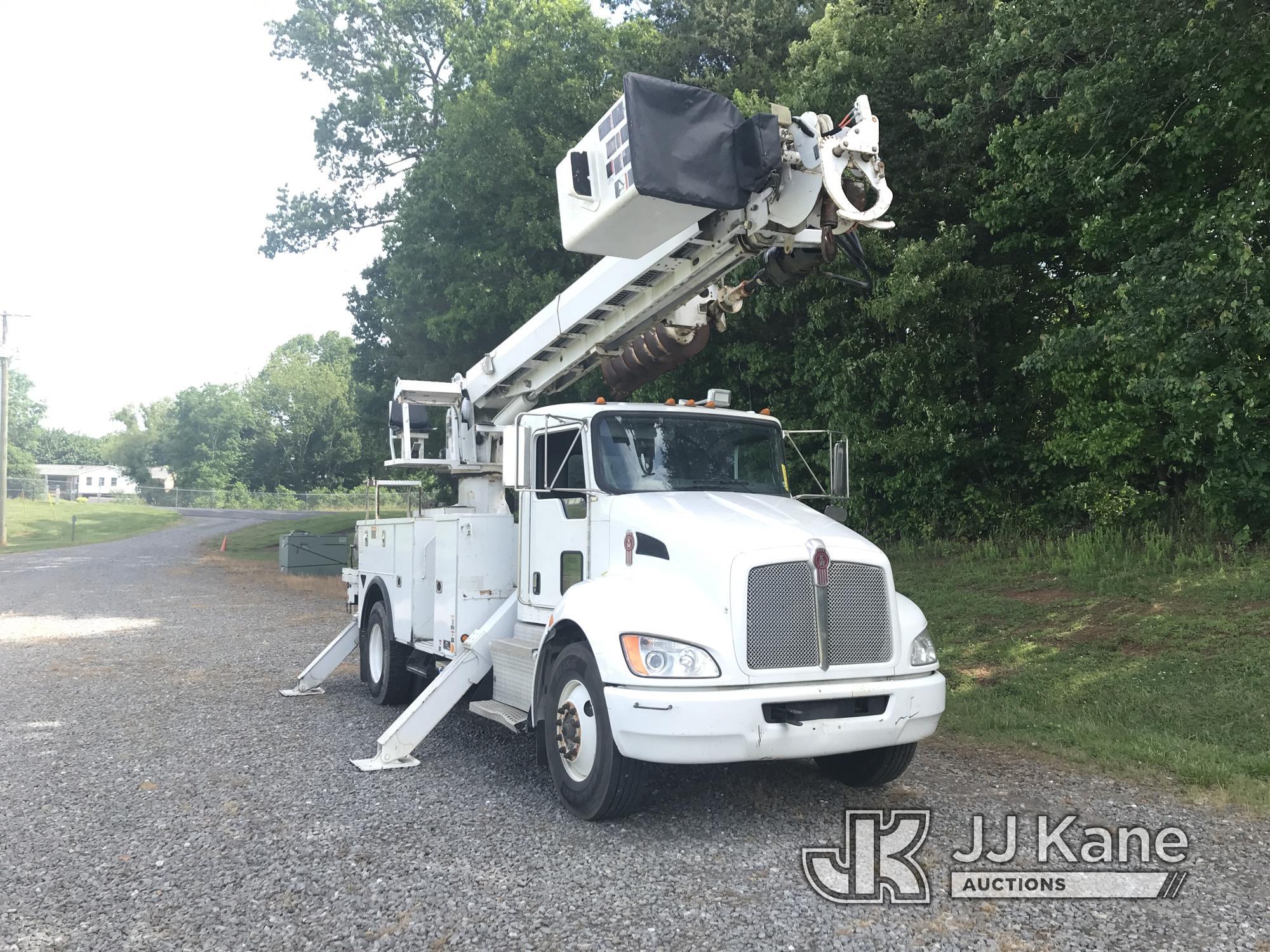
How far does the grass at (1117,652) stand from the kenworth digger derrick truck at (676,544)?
2.41 metres

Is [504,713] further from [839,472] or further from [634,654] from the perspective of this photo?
[839,472]

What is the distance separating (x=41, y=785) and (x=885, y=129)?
14.8m

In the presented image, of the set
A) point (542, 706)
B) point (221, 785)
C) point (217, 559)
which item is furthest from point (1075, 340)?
point (217, 559)

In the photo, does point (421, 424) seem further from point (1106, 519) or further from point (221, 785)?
point (1106, 519)

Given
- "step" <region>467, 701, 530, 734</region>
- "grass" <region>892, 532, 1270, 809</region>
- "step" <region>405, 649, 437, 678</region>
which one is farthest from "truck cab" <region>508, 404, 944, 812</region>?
"grass" <region>892, 532, 1270, 809</region>

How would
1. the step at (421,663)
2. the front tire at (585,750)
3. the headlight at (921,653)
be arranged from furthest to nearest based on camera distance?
the step at (421,663) < the headlight at (921,653) < the front tire at (585,750)

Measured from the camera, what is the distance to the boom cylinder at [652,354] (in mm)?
7688

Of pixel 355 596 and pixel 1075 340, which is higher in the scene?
pixel 1075 340

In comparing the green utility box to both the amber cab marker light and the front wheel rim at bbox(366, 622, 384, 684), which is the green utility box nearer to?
the front wheel rim at bbox(366, 622, 384, 684)

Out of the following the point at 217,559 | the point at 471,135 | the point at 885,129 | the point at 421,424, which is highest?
the point at 471,135

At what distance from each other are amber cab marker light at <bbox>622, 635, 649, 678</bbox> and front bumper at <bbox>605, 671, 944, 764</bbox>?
0.37 ft

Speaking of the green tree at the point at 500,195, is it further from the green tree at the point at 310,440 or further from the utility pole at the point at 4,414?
the green tree at the point at 310,440

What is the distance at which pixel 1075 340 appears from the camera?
12477 mm

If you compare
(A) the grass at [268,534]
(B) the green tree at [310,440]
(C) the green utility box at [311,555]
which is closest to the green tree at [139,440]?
(B) the green tree at [310,440]
